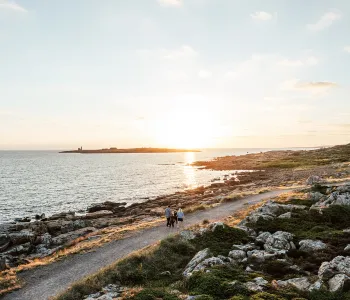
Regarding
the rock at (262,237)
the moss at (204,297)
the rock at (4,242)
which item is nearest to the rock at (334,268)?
the rock at (262,237)

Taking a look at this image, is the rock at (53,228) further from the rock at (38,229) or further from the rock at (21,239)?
the rock at (21,239)

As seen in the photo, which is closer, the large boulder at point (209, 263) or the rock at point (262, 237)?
the large boulder at point (209, 263)

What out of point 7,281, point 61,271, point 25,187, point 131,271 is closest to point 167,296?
point 131,271

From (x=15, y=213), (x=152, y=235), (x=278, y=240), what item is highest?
(x=278, y=240)

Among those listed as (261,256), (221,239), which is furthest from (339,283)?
(221,239)

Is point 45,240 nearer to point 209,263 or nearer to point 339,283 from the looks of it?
point 209,263

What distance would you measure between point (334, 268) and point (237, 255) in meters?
6.44

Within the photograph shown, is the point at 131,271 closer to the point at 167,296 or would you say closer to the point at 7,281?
the point at 167,296

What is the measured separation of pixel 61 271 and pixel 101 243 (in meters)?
6.56

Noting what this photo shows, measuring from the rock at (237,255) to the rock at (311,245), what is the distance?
4489 millimetres

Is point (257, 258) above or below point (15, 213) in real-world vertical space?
above

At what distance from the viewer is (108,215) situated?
5922 cm

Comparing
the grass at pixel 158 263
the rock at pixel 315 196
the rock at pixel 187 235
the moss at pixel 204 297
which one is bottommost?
Answer: the grass at pixel 158 263

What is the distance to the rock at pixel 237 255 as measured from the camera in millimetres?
22223
